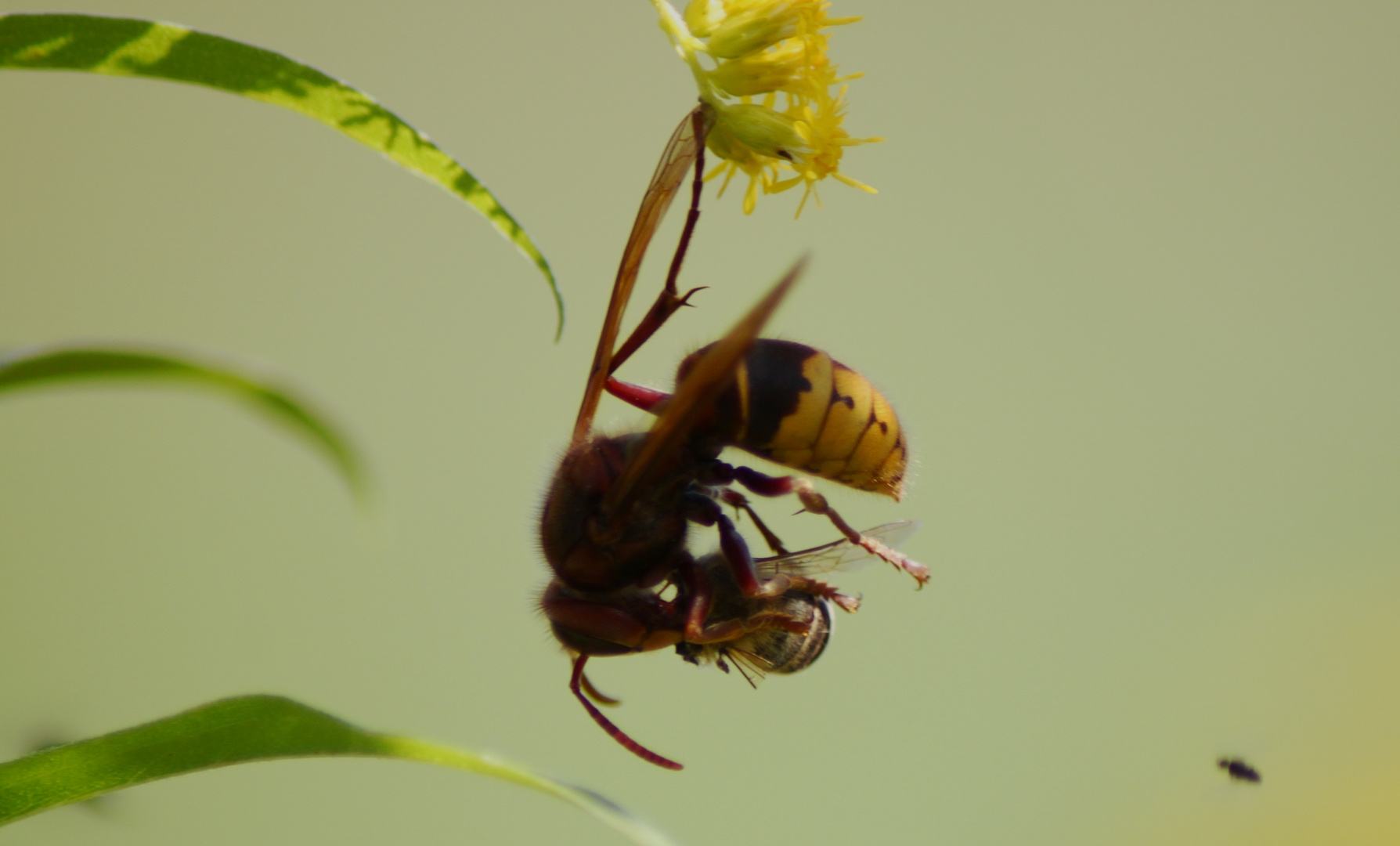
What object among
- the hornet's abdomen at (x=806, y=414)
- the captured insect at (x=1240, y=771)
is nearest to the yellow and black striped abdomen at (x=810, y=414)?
the hornet's abdomen at (x=806, y=414)

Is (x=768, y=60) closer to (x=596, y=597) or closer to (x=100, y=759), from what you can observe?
(x=596, y=597)

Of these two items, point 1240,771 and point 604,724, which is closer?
point 604,724

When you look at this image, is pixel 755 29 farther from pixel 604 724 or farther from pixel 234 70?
pixel 604 724

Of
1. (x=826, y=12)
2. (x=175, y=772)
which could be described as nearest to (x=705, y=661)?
(x=175, y=772)

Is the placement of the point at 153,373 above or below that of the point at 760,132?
below

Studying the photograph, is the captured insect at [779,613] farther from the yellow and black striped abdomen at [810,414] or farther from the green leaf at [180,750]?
the green leaf at [180,750]

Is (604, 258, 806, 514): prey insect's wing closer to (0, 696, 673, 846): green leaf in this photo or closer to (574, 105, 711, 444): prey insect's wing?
(574, 105, 711, 444): prey insect's wing

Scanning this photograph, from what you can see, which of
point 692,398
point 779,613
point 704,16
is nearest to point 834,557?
point 779,613

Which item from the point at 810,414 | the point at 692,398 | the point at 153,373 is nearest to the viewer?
the point at 153,373
